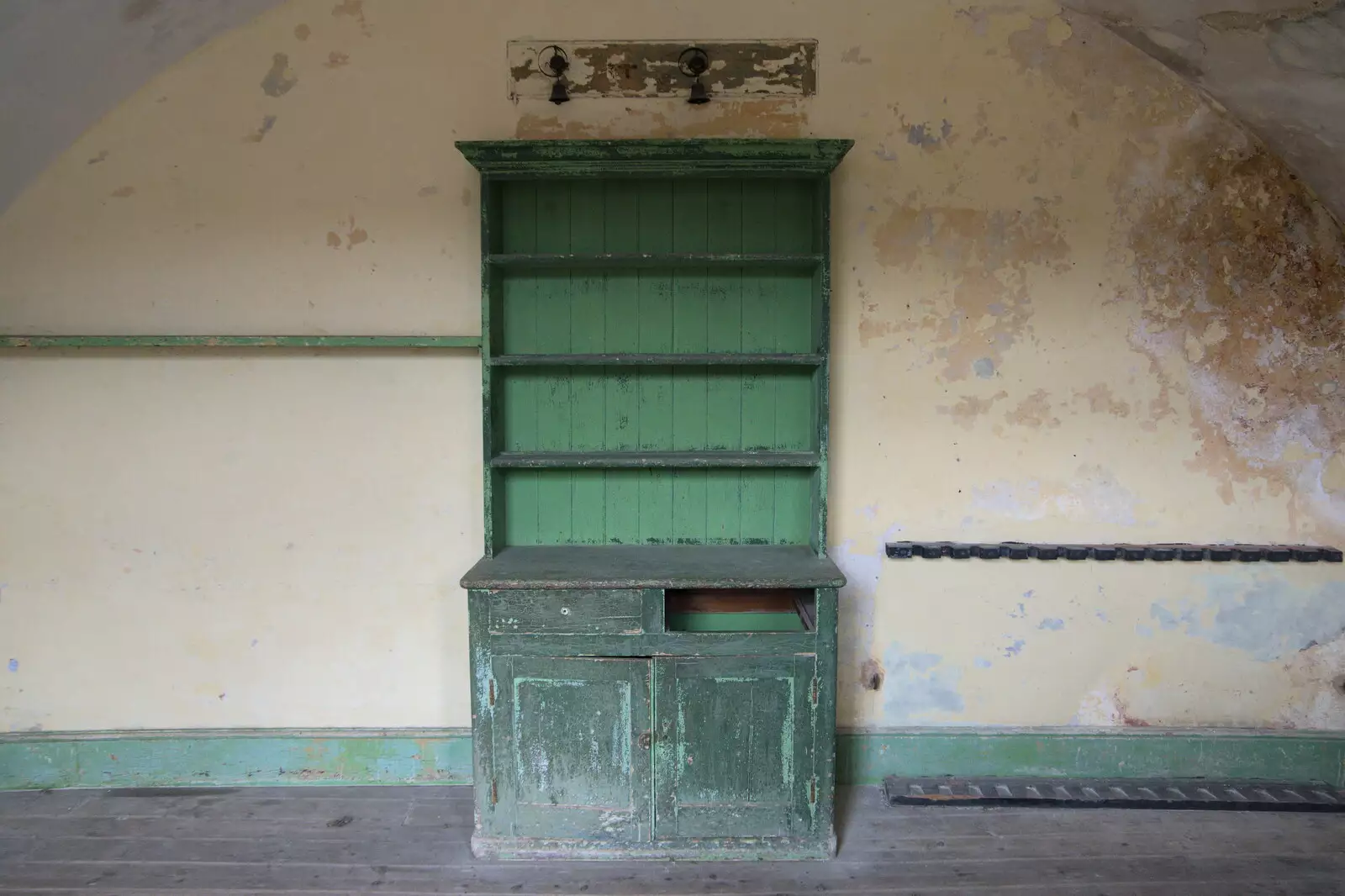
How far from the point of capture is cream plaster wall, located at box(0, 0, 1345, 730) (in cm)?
301

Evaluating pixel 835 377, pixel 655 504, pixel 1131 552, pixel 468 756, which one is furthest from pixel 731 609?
pixel 1131 552

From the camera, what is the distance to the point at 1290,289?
3.07 metres

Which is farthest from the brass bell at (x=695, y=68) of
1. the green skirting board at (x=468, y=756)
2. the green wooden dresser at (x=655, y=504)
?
the green skirting board at (x=468, y=756)

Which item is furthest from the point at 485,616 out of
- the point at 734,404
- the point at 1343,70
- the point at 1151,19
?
the point at 1343,70

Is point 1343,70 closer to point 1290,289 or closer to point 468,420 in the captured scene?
point 1290,289

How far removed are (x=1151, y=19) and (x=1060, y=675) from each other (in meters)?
2.43

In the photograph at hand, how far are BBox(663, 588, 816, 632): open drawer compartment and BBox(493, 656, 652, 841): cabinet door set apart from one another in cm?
37

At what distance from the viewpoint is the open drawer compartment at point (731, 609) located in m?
2.94

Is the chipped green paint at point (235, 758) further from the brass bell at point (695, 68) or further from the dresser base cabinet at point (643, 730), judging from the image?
the brass bell at point (695, 68)

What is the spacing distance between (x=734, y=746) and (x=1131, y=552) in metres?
1.72

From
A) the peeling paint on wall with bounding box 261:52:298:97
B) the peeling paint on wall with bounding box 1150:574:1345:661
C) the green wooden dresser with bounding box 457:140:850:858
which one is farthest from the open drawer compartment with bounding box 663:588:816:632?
the peeling paint on wall with bounding box 261:52:298:97

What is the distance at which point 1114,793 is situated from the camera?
3008mm

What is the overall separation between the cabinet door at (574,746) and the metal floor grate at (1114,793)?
1.06 m

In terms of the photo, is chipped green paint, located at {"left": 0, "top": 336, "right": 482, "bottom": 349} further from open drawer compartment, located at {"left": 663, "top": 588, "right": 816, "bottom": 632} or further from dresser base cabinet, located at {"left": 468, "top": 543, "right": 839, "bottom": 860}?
open drawer compartment, located at {"left": 663, "top": 588, "right": 816, "bottom": 632}
